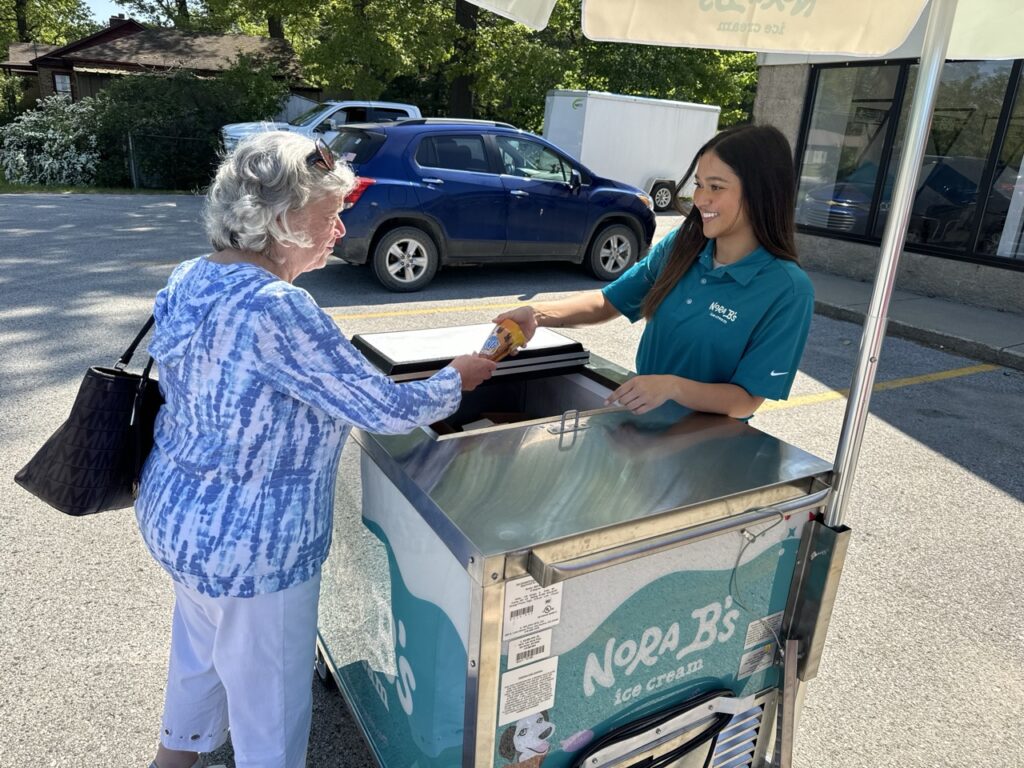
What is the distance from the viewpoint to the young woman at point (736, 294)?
194cm

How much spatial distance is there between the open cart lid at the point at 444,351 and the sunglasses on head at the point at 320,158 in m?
0.67

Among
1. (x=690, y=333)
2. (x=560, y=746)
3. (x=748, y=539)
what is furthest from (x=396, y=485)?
(x=690, y=333)

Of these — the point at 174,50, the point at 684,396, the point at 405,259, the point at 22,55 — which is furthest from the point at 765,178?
the point at 22,55

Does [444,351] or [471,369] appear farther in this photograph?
[444,351]

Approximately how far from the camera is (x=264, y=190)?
149 centimetres

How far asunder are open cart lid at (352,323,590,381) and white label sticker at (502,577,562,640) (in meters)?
0.86

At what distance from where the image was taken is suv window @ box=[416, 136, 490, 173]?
26.1ft

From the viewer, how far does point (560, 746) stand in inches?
64.0

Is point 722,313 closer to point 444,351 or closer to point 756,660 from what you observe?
A: point 444,351

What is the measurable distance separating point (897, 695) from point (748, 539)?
4.95ft

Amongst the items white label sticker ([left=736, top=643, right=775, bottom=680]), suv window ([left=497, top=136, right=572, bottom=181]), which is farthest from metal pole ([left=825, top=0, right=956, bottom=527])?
suv window ([left=497, top=136, right=572, bottom=181])

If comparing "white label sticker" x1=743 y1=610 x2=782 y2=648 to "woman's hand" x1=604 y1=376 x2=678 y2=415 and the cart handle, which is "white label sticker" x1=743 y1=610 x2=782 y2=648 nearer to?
the cart handle

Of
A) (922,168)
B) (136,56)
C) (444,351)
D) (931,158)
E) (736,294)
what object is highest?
(136,56)

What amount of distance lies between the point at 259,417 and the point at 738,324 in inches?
49.3
